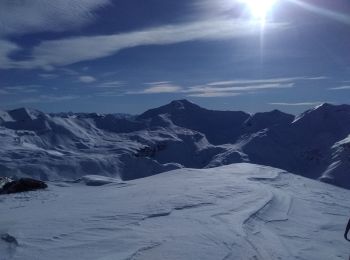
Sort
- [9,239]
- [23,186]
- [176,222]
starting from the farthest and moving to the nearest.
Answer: [23,186], [176,222], [9,239]

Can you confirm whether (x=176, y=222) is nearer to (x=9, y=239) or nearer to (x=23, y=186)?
(x=9, y=239)

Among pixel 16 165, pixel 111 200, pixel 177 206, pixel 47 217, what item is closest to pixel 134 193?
pixel 111 200

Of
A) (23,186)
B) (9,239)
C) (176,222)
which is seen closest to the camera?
(9,239)

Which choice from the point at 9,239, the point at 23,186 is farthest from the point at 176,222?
the point at 23,186

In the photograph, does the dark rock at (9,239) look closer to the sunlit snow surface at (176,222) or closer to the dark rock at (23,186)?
the sunlit snow surface at (176,222)

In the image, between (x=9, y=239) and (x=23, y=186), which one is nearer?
(x=9, y=239)

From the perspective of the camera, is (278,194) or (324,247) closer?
(324,247)

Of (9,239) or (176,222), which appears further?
(176,222)

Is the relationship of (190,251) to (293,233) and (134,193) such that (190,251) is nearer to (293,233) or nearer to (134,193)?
(293,233)
